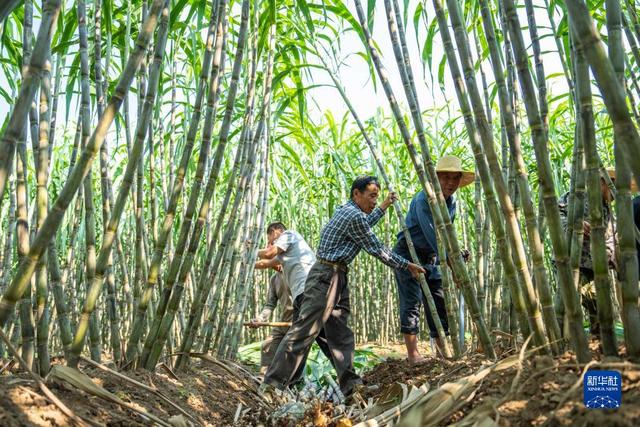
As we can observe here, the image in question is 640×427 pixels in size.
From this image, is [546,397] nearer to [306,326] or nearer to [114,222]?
[114,222]

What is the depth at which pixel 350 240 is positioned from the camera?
9.80 ft

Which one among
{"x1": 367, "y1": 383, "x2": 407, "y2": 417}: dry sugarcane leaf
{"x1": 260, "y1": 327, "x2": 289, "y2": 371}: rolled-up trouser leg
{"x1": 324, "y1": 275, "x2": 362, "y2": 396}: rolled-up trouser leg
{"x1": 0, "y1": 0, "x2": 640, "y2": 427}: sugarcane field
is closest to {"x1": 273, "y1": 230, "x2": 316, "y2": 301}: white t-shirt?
{"x1": 0, "y1": 0, "x2": 640, "y2": 427}: sugarcane field

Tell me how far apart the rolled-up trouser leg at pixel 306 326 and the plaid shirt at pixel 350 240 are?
95 mm

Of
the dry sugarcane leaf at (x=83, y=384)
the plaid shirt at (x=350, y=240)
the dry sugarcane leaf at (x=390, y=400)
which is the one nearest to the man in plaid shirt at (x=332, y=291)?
the plaid shirt at (x=350, y=240)

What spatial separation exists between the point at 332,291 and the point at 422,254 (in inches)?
28.0

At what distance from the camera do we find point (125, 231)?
21.8ft

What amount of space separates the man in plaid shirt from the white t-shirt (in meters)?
0.64

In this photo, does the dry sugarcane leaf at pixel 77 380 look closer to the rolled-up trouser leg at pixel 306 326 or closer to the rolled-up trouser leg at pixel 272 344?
the rolled-up trouser leg at pixel 306 326

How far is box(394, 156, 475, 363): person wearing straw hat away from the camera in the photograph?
121 inches

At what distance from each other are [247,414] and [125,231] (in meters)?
4.78

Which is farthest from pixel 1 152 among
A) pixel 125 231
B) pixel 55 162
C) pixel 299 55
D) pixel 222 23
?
pixel 125 231

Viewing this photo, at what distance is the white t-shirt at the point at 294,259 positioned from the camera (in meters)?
3.65

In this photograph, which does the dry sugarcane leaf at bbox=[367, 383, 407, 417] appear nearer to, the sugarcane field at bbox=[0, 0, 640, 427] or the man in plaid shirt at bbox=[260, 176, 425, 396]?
the sugarcane field at bbox=[0, 0, 640, 427]

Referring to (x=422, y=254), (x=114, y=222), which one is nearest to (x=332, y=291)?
(x=422, y=254)
